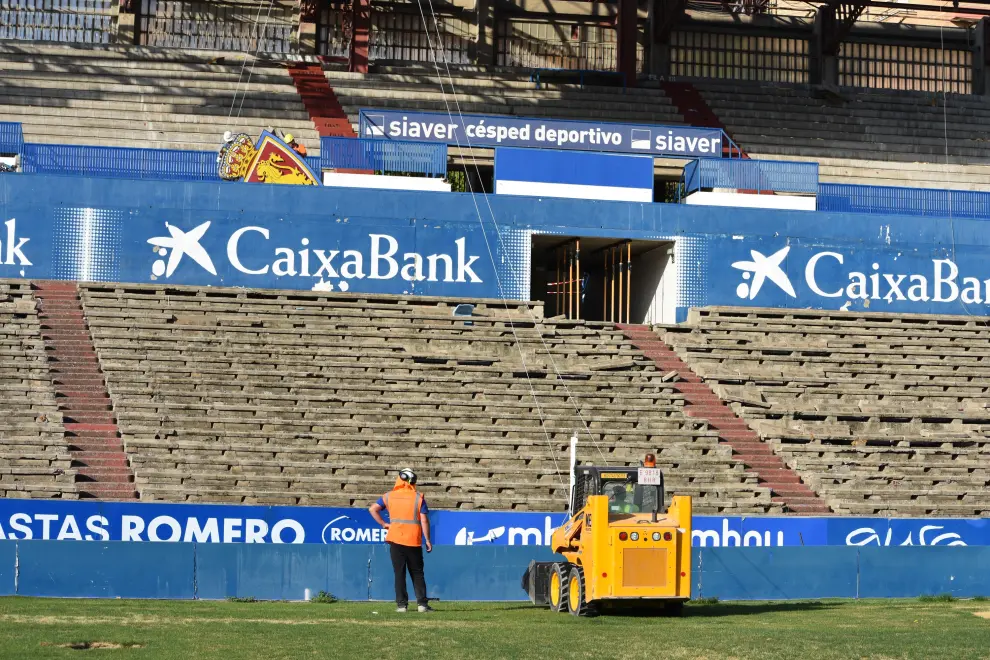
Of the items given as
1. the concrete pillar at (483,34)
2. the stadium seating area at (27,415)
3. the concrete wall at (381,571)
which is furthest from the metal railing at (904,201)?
the stadium seating area at (27,415)

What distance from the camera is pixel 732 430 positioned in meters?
26.3

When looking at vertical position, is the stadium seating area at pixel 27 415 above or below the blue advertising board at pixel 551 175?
below

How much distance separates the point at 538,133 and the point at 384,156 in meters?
3.87

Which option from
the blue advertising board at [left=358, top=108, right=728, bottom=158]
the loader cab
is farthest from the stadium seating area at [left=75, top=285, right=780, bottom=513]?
the loader cab

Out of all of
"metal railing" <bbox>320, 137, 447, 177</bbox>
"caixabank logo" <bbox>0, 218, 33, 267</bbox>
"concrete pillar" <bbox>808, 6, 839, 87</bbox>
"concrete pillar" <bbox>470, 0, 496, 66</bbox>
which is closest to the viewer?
"caixabank logo" <bbox>0, 218, 33, 267</bbox>

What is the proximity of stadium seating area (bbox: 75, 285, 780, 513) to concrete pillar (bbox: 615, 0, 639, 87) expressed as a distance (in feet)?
45.4

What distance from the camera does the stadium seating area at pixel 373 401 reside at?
2312 centimetres

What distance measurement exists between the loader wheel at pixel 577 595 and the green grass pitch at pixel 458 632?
219 mm

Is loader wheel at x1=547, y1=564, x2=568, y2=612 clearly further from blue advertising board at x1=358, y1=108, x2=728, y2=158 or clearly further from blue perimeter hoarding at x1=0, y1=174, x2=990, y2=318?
blue advertising board at x1=358, y1=108, x2=728, y2=158

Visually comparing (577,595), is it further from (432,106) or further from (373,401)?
(432,106)

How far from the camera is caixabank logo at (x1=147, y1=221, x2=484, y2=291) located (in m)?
30.2

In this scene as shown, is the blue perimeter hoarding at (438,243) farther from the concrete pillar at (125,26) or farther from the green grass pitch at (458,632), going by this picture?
the green grass pitch at (458,632)

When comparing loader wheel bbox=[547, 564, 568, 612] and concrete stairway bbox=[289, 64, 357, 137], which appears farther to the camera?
concrete stairway bbox=[289, 64, 357, 137]

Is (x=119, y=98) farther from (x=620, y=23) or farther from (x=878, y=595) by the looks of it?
(x=878, y=595)
